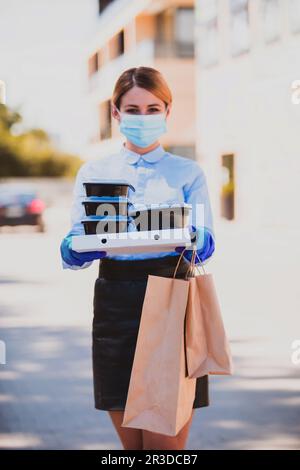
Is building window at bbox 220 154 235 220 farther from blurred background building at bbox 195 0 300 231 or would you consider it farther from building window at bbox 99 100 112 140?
building window at bbox 99 100 112 140

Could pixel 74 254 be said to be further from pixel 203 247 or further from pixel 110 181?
pixel 203 247

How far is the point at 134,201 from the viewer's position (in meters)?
2.45

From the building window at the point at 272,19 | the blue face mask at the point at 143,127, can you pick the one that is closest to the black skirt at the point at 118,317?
the blue face mask at the point at 143,127

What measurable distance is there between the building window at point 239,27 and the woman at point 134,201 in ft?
2.68

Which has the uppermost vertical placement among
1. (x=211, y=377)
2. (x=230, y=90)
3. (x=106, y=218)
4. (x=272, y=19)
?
(x=272, y=19)

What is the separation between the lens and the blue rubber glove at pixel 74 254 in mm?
2416

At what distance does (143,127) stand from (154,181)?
5.8 inches

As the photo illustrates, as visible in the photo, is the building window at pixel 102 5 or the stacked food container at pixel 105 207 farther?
the building window at pixel 102 5

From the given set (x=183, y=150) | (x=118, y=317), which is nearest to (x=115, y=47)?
(x=183, y=150)

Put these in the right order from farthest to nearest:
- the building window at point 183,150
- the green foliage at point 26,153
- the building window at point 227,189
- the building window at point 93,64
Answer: the building window at point 227,189 < the building window at point 93,64 < the green foliage at point 26,153 < the building window at point 183,150

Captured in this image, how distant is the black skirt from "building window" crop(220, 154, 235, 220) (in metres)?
0.97

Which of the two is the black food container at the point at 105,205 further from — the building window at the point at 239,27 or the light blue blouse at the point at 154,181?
the building window at the point at 239,27

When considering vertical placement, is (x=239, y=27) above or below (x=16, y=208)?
above

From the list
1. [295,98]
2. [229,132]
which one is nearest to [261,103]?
[295,98]
